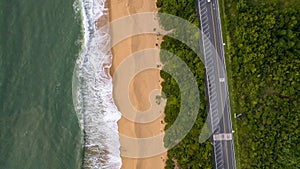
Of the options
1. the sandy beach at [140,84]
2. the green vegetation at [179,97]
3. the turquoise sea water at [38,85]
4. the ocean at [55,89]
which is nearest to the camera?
the green vegetation at [179,97]

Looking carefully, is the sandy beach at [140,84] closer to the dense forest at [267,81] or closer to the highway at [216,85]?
the highway at [216,85]

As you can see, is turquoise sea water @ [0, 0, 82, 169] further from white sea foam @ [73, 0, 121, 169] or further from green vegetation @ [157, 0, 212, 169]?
green vegetation @ [157, 0, 212, 169]

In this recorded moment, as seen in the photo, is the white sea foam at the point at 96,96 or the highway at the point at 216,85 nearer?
the highway at the point at 216,85

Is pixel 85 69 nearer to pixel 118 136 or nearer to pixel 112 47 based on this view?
pixel 112 47

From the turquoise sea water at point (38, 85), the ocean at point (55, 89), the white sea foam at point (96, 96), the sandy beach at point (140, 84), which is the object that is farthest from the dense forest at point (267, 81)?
the turquoise sea water at point (38, 85)

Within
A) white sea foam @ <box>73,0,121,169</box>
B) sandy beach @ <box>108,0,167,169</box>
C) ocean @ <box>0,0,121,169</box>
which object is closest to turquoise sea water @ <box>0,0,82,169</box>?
ocean @ <box>0,0,121,169</box>
